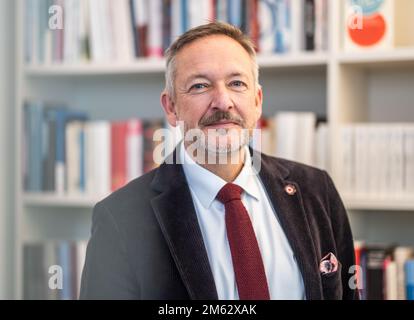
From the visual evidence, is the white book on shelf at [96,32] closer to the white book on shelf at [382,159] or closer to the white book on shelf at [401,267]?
the white book on shelf at [382,159]

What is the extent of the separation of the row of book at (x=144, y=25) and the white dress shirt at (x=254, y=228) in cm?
50

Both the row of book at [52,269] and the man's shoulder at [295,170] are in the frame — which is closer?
the man's shoulder at [295,170]

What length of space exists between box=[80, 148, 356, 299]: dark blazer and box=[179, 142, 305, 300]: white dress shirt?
12 millimetres

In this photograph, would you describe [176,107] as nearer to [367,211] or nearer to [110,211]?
[110,211]

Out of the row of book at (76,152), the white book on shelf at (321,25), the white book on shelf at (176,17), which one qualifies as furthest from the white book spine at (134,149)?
the white book on shelf at (321,25)

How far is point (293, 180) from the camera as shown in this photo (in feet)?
3.27

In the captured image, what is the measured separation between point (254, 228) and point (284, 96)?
1.92 ft

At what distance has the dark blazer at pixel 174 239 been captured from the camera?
3.06 feet

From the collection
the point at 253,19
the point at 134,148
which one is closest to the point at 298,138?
the point at 253,19

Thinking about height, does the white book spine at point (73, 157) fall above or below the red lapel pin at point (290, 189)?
above

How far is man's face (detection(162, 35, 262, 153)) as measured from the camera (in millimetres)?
940

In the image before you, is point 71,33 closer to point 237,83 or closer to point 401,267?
point 237,83

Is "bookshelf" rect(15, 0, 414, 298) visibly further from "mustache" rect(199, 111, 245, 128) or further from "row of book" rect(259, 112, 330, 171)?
"mustache" rect(199, 111, 245, 128)
